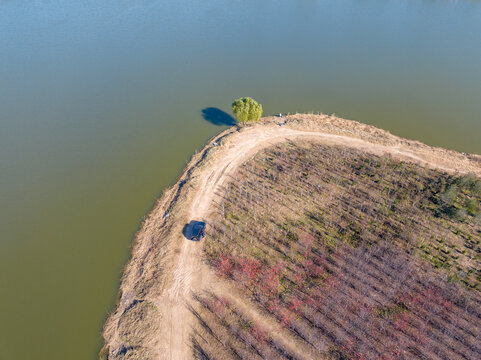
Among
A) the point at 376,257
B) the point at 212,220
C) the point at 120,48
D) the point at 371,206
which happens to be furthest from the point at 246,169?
the point at 120,48

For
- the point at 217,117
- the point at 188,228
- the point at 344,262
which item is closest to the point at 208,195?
the point at 188,228

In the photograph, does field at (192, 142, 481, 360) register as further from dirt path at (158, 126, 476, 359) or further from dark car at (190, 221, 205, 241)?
dark car at (190, 221, 205, 241)

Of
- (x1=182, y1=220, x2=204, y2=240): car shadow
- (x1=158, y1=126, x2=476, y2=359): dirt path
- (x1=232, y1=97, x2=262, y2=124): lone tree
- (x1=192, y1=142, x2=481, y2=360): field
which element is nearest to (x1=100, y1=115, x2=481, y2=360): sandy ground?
(x1=158, y1=126, x2=476, y2=359): dirt path

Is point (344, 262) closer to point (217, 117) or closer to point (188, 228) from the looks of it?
point (188, 228)

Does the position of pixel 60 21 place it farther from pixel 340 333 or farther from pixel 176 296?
pixel 340 333

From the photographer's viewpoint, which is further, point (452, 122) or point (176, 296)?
point (452, 122)

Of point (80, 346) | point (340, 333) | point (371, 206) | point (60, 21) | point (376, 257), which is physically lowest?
point (80, 346)
